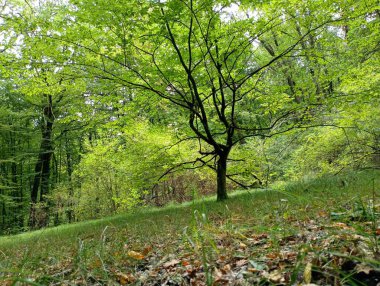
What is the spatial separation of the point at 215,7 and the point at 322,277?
224 inches

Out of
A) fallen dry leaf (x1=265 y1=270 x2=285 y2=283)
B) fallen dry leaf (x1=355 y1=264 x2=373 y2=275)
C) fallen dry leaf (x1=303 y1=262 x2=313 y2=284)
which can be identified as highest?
fallen dry leaf (x1=355 y1=264 x2=373 y2=275)

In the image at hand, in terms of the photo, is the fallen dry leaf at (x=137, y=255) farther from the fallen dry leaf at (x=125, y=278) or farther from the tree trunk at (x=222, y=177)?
the tree trunk at (x=222, y=177)

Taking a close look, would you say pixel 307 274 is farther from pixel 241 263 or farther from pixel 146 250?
pixel 146 250

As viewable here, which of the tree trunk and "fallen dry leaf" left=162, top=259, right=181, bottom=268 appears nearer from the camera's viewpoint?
"fallen dry leaf" left=162, top=259, right=181, bottom=268

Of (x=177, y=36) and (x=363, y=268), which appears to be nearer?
(x=363, y=268)

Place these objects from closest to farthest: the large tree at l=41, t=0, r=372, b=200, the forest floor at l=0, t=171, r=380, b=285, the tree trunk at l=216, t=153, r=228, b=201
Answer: the forest floor at l=0, t=171, r=380, b=285 < the large tree at l=41, t=0, r=372, b=200 < the tree trunk at l=216, t=153, r=228, b=201

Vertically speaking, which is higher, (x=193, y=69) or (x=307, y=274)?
(x=193, y=69)

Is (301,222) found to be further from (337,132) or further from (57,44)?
(337,132)

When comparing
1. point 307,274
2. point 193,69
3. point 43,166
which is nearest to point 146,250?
point 307,274

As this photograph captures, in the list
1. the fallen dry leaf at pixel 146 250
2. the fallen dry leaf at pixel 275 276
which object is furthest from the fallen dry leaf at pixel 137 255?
the fallen dry leaf at pixel 275 276

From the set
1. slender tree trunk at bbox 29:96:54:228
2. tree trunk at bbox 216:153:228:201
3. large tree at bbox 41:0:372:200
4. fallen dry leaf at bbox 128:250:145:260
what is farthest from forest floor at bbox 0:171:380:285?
slender tree trunk at bbox 29:96:54:228

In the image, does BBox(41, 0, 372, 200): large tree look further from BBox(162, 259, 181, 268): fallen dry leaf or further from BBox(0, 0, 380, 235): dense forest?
BBox(162, 259, 181, 268): fallen dry leaf

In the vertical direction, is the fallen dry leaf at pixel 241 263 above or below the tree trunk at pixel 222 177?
below

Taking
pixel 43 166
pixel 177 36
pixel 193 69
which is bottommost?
pixel 43 166
